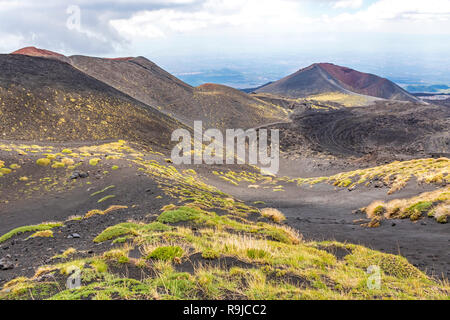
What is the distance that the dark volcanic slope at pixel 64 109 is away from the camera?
42938 mm

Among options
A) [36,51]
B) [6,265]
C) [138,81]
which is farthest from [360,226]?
[36,51]

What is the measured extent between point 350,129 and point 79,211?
8106cm

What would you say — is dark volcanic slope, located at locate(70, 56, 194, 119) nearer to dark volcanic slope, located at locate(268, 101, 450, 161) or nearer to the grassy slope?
dark volcanic slope, located at locate(268, 101, 450, 161)

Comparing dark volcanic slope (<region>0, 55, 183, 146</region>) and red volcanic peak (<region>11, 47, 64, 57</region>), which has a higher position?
red volcanic peak (<region>11, 47, 64, 57</region>)

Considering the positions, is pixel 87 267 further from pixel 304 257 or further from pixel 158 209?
pixel 158 209

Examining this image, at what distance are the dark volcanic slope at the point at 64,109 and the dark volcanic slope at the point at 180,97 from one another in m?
17.1

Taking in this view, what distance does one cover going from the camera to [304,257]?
27.7ft

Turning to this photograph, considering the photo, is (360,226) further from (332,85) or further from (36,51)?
(332,85)

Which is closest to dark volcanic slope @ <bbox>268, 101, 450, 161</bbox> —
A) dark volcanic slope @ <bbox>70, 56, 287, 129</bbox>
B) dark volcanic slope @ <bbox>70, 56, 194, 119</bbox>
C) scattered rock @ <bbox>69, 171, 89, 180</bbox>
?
dark volcanic slope @ <bbox>70, 56, 287, 129</bbox>

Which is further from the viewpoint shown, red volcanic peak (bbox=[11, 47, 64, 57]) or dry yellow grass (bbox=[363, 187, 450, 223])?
red volcanic peak (bbox=[11, 47, 64, 57])

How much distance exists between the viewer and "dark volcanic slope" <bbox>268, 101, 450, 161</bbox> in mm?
65188

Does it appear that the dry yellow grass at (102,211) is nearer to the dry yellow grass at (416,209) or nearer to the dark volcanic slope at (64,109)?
the dry yellow grass at (416,209)

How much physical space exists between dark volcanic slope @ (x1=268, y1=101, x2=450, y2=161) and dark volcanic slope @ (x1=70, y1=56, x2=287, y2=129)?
13604mm
